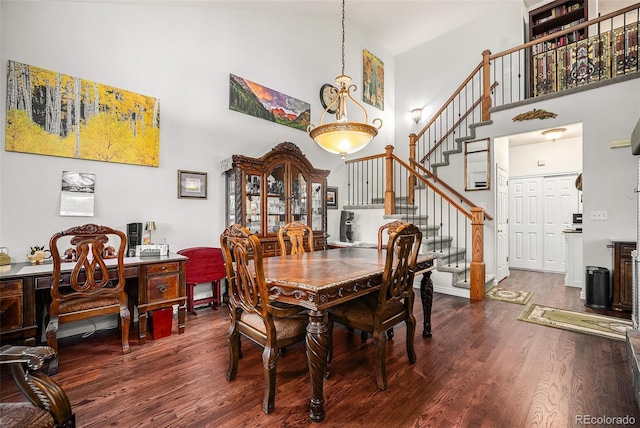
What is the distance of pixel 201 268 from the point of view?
326cm

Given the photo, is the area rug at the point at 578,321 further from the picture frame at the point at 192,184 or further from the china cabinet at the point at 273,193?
the picture frame at the point at 192,184

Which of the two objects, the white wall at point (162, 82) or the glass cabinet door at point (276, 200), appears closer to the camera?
the white wall at point (162, 82)

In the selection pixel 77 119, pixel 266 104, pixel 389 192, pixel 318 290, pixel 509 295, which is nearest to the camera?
pixel 318 290

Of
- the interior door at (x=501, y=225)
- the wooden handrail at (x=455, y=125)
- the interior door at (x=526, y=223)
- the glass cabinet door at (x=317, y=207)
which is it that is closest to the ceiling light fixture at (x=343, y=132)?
the glass cabinet door at (x=317, y=207)

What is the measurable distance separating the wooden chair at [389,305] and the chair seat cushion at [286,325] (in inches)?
15.3

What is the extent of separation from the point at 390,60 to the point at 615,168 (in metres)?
4.91

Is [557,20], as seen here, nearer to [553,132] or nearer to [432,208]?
[553,132]

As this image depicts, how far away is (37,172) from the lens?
8.37 feet

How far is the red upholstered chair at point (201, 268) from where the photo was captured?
320 cm

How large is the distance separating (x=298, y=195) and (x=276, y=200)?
39 centimetres

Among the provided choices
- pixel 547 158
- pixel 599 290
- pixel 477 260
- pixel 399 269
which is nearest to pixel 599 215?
pixel 599 290

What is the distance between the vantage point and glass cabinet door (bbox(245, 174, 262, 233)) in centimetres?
359

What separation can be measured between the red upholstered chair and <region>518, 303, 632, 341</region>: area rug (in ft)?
11.4

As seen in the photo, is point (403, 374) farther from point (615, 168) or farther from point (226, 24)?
point (226, 24)
